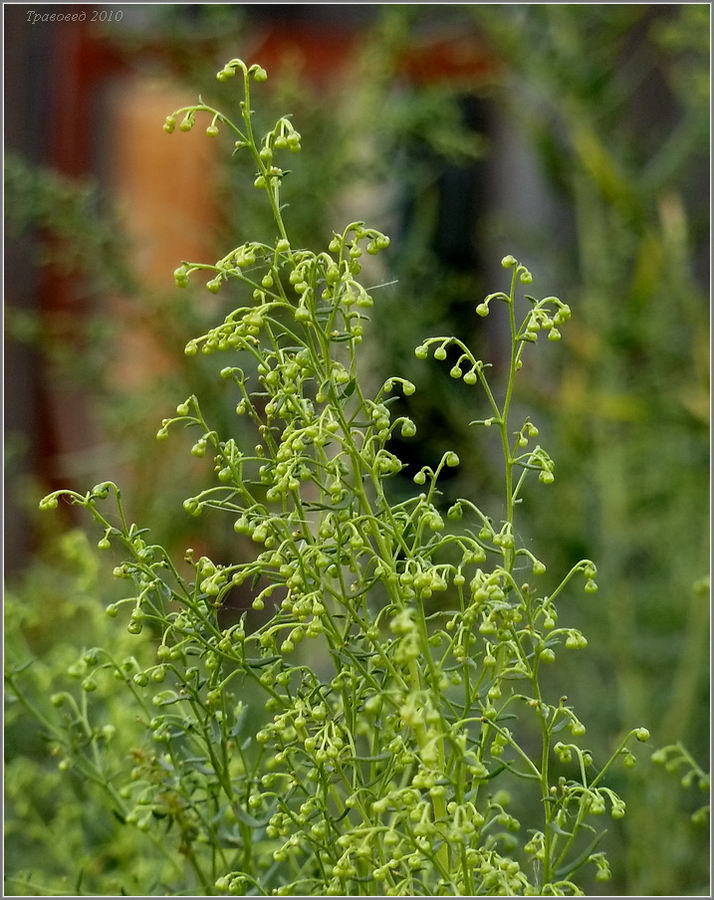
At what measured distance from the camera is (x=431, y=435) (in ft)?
3.19

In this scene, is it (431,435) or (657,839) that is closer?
(657,839)

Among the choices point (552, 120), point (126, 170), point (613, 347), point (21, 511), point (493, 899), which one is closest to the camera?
point (493, 899)

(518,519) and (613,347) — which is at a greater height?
(613,347)

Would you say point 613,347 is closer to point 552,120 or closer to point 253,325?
point 552,120

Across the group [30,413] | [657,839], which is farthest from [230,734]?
[30,413]

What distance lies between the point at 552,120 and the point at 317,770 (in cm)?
113

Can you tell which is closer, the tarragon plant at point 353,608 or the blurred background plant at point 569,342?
the tarragon plant at point 353,608

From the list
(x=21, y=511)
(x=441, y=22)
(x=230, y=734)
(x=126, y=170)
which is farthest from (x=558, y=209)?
(x=230, y=734)

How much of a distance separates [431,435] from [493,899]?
2.23 ft

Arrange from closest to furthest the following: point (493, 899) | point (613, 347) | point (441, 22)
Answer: point (493, 899), point (613, 347), point (441, 22)

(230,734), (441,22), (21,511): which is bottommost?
(21,511)

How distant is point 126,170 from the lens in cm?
167

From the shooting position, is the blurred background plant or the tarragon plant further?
the blurred background plant

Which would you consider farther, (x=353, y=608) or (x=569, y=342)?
(x=569, y=342)
